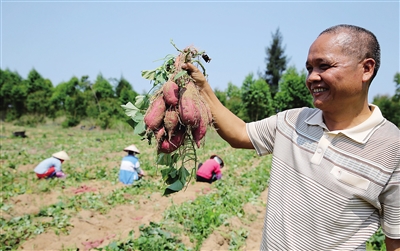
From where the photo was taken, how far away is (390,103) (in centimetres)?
2677

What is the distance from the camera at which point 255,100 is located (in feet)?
90.9

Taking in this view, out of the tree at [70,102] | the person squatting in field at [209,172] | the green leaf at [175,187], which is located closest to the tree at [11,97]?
the tree at [70,102]

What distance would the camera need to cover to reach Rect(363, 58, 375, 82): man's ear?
1597 millimetres

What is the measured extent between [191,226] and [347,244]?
327 cm

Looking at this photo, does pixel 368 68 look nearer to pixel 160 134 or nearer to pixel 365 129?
pixel 365 129

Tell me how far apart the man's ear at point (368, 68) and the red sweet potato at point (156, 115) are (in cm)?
101

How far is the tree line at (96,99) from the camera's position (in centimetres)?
2734

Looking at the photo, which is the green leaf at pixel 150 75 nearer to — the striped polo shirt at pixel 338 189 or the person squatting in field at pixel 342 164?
the person squatting in field at pixel 342 164

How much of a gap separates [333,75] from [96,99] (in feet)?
96.6

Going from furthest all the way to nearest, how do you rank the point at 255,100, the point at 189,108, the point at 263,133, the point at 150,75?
the point at 255,100 → the point at 263,133 → the point at 150,75 → the point at 189,108

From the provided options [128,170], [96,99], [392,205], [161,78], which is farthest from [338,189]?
[96,99]

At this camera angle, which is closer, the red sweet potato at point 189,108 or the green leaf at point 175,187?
the red sweet potato at point 189,108

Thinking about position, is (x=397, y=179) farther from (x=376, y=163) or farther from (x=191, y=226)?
(x=191, y=226)

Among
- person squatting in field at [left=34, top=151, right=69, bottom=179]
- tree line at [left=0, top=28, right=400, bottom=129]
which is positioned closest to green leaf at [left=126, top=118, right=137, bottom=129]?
person squatting in field at [left=34, top=151, right=69, bottom=179]
